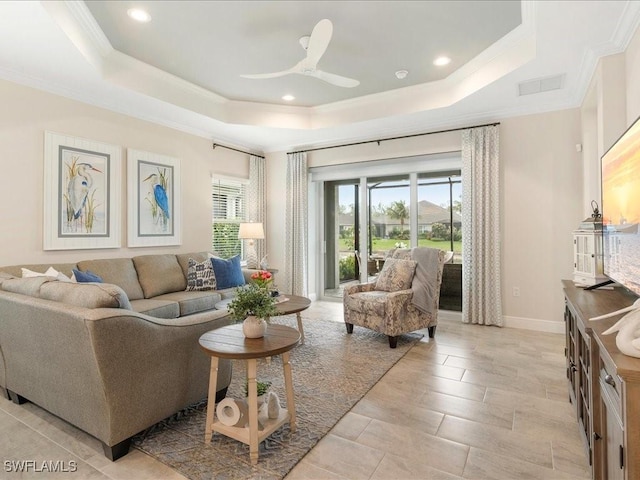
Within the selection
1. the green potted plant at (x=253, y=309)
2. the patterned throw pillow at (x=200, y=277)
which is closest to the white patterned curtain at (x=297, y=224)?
the patterned throw pillow at (x=200, y=277)

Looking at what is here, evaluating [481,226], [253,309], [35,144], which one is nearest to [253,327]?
[253,309]

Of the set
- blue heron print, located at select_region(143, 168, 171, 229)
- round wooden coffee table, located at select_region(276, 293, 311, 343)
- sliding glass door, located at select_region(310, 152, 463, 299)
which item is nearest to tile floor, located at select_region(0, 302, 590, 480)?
round wooden coffee table, located at select_region(276, 293, 311, 343)

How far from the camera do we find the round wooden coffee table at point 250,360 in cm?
180

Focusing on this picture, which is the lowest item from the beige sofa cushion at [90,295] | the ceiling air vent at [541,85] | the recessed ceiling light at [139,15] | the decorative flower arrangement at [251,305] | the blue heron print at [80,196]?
the decorative flower arrangement at [251,305]

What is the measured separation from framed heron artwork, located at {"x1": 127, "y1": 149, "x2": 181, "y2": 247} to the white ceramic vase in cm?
298

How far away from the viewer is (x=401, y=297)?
362cm

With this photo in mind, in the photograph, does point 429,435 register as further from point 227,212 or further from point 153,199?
point 227,212

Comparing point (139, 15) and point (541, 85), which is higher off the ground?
point (139, 15)

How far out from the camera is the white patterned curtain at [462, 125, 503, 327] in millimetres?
4344

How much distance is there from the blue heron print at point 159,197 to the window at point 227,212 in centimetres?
88

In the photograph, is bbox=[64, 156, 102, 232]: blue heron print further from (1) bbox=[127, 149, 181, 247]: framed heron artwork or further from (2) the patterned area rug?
(2) the patterned area rug

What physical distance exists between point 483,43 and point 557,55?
2.09 ft

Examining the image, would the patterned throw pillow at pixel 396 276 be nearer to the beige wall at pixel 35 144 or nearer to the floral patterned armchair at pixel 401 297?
the floral patterned armchair at pixel 401 297

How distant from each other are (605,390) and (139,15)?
3.83 meters
